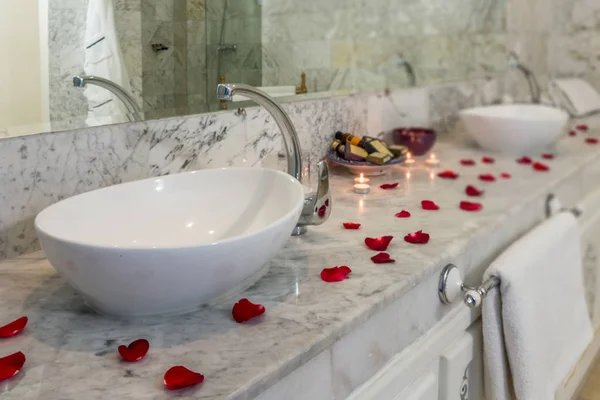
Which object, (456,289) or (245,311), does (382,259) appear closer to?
(456,289)

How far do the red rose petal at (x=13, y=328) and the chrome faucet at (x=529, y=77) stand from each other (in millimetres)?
2339

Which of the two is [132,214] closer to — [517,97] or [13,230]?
[13,230]

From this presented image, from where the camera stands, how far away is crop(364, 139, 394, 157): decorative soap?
1.51m

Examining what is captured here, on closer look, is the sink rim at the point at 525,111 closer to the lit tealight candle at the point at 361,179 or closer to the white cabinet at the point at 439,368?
the lit tealight candle at the point at 361,179

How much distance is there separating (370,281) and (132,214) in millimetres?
364

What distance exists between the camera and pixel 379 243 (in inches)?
38.7

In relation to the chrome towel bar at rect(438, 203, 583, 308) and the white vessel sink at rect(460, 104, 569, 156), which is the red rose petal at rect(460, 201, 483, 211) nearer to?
the chrome towel bar at rect(438, 203, 583, 308)

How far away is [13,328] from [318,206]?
52 cm

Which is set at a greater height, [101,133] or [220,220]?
[101,133]

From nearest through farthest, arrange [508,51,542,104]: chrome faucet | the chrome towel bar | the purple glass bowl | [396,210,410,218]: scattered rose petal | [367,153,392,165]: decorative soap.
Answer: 1. the chrome towel bar
2. [396,210,410,218]: scattered rose petal
3. [367,153,392,165]: decorative soap
4. the purple glass bowl
5. [508,51,542,104]: chrome faucet

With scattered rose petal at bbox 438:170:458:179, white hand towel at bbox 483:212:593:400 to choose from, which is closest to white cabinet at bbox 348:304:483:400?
white hand towel at bbox 483:212:593:400

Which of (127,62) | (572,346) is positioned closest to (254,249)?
(127,62)

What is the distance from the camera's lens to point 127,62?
3.62ft

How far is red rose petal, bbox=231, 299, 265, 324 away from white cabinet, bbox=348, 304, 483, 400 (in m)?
0.17
